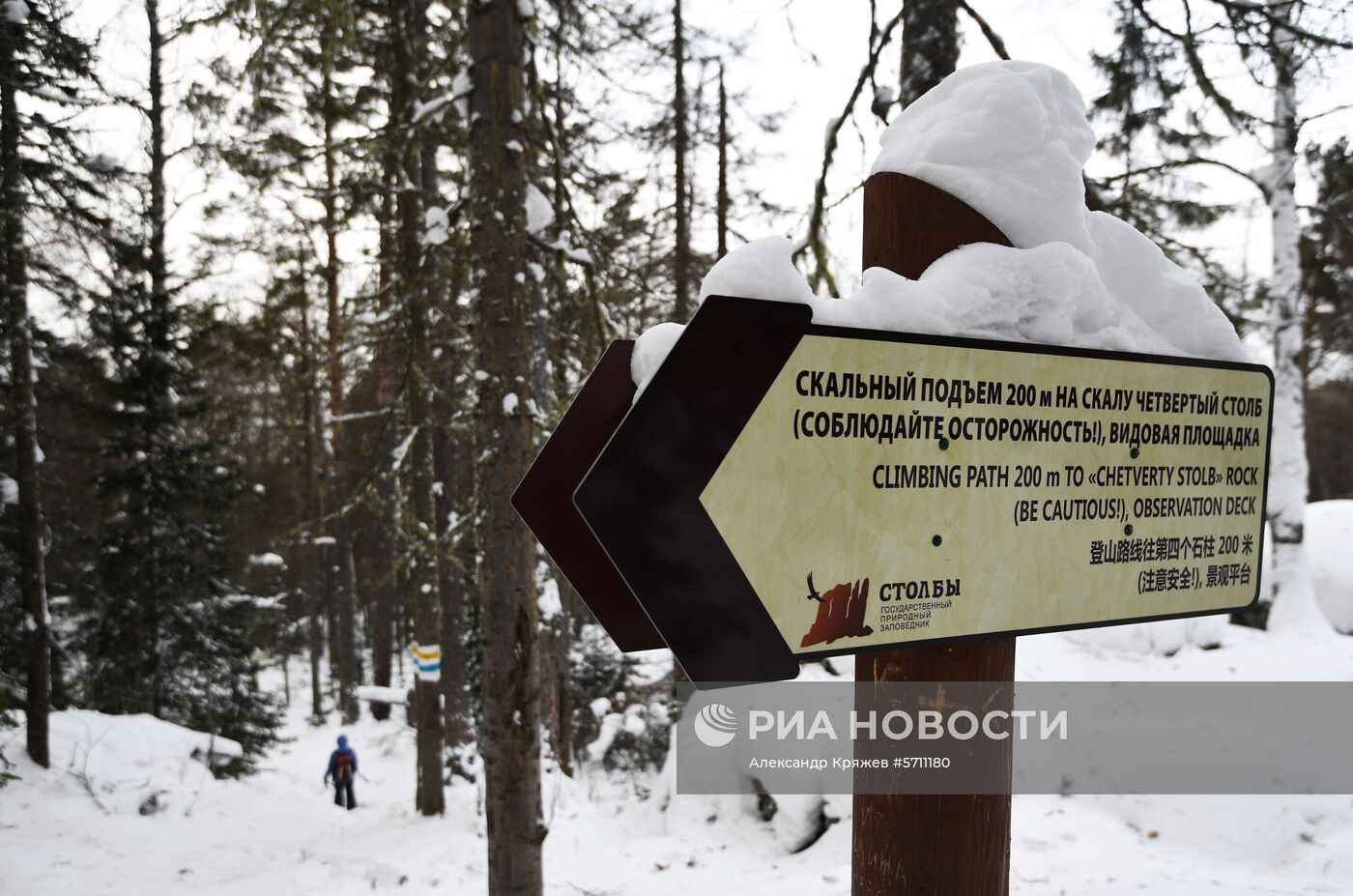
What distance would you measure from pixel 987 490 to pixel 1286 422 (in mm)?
9603

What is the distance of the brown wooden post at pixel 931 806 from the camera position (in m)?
1.29

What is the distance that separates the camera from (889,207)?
1409 mm

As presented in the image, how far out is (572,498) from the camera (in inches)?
45.1

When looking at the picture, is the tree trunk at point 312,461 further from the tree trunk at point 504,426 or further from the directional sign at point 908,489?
the directional sign at point 908,489

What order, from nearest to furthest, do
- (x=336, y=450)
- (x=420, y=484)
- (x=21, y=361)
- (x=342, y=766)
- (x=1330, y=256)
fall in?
1. (x=21, y=361)
2. (x=420, y=484)
3. (x=342, y=766)
4. (x=1330, y=256)
5. (x=336, y=450)

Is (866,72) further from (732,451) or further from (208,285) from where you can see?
(208,285)

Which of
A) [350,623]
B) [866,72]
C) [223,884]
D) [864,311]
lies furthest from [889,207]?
[350,623]

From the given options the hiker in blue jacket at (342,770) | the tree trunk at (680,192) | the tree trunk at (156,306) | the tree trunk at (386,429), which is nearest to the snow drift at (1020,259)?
the tree trunk at (386,429)

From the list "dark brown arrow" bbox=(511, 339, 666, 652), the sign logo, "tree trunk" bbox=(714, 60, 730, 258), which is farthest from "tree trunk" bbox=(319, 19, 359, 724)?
"dark brown arrow" bbox=(511, 339, 666, 652)

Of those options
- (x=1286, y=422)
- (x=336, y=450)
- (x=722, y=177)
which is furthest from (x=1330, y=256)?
(x=336, y=450)

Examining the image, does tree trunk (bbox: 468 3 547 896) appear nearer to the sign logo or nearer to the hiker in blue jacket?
the sign logo

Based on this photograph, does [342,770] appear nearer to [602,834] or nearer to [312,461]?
[602,834]

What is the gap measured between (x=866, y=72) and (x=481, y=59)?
7.36 feet

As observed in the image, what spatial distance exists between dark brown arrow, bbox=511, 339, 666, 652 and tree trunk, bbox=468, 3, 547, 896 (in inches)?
116
